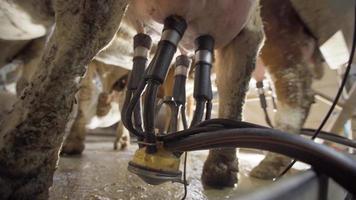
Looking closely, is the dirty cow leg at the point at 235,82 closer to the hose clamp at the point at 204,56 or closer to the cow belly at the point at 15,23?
the hose clamp at the point at 204,56

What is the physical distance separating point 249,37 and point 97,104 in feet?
4.29

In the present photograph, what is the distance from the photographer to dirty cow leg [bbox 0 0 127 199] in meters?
0.61

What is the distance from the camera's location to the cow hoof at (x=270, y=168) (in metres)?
1.44

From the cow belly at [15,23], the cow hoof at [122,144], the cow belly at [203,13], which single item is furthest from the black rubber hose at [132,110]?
the cow hoof at [122,144]

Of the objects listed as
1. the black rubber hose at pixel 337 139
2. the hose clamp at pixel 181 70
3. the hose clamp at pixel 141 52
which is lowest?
the black rubber hose at pixel 337 139

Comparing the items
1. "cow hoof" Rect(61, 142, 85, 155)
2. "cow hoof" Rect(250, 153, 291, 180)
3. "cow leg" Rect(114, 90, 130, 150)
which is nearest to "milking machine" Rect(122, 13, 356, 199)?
"cow hoof" Rect(250, 153, 291, 180)

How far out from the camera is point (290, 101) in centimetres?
168

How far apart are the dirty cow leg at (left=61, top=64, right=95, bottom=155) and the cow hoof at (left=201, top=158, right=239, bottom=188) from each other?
906 millimetres

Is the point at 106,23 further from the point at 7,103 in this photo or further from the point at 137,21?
the point at 7,103

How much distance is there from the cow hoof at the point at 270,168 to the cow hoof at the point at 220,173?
391 millimetres

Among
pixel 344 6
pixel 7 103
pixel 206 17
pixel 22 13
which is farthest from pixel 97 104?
pixel 344 6

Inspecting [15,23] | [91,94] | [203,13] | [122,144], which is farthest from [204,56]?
[122,144]

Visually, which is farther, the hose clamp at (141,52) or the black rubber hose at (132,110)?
the hose clamp at (141,52)

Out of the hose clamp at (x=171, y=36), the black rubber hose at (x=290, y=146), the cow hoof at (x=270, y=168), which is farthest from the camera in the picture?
the cow hoof at (x=270, y=168)
